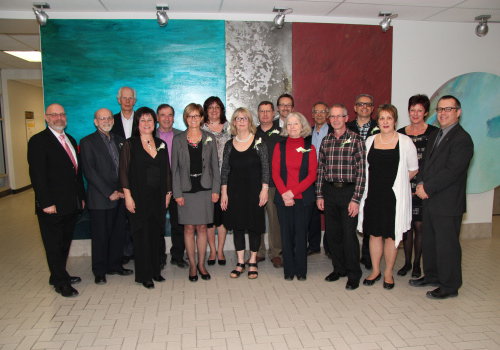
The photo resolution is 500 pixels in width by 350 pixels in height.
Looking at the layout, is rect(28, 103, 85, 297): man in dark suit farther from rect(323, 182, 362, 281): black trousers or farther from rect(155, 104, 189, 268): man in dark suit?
rect(323, 182, 362, 281): black trousers

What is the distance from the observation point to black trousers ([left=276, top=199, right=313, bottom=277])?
3.94 meters

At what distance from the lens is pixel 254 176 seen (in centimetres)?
396

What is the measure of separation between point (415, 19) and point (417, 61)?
0.60 metres

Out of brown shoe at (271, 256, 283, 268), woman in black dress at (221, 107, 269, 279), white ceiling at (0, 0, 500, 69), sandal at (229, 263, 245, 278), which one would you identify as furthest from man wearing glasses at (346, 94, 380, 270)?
sandal at (229, 263, 245, 278)

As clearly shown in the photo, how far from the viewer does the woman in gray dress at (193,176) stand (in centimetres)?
389

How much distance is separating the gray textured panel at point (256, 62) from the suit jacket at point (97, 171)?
1.90 meters

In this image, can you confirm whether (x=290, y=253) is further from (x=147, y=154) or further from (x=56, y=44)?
(x=56, y=44)

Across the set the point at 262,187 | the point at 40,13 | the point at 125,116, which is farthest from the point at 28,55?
the point at 262,187

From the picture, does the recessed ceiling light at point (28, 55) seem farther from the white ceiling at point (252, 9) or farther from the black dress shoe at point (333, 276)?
the black dress shoe at point (333, 276)

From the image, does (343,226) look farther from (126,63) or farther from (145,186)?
(126,63)

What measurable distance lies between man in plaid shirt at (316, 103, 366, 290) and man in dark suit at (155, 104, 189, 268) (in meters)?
1.70

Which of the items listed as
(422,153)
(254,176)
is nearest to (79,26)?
(254,176)

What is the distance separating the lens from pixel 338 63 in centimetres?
532

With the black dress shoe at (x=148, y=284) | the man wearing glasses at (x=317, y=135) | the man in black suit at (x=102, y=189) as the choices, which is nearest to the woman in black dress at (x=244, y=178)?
the man wearing glasses at (x=317, y=135)
